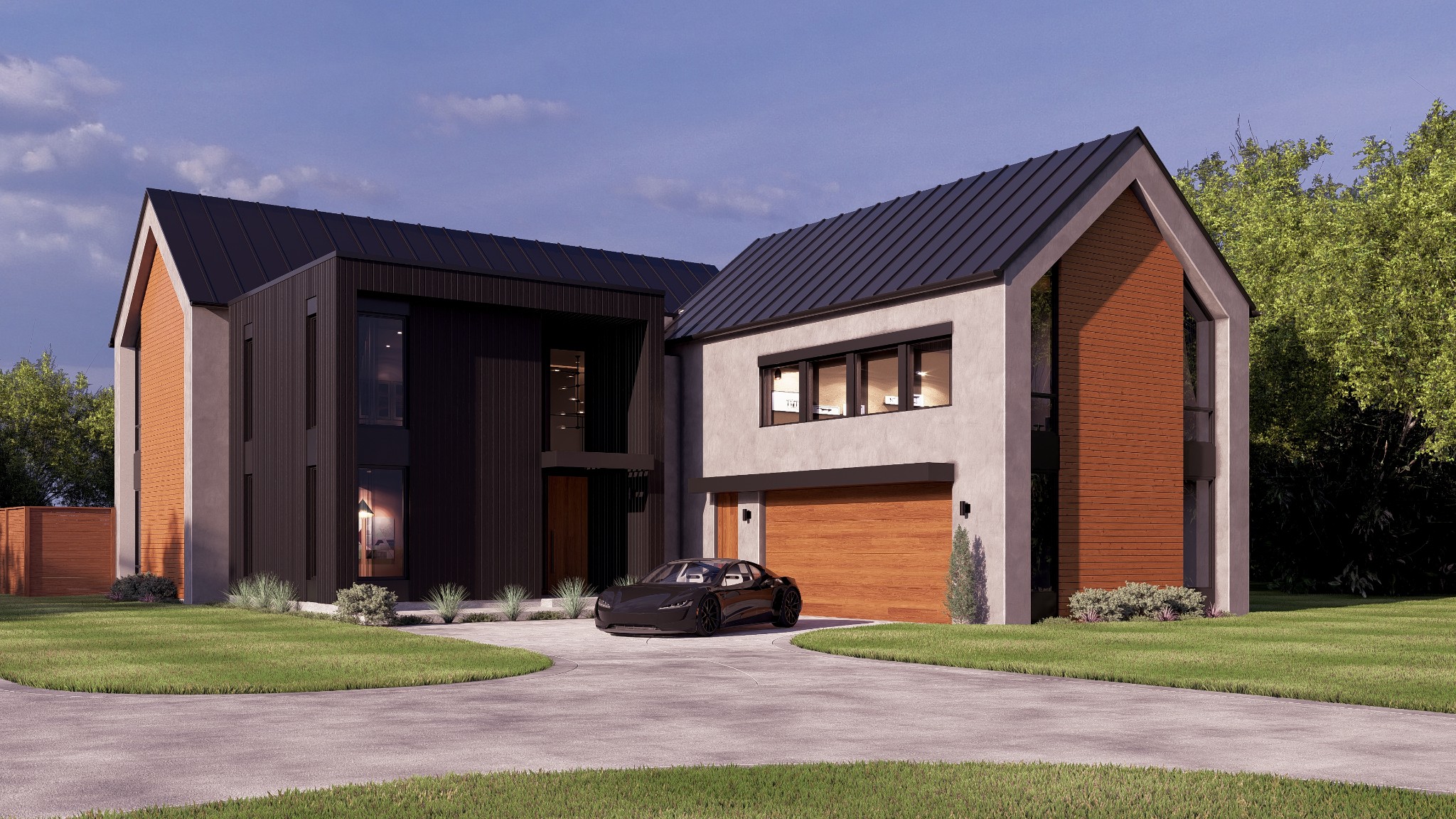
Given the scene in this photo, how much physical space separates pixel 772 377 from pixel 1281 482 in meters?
16.4

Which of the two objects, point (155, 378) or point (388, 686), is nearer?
point (388, 686)

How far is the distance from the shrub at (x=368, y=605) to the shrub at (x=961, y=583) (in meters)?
9.36

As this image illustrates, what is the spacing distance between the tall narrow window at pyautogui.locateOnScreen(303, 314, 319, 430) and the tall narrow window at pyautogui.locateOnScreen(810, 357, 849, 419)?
9671mm

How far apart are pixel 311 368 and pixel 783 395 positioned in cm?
940

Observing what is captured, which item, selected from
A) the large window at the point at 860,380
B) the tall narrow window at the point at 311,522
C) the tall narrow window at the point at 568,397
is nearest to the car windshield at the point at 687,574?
the large window at the point at 860,380

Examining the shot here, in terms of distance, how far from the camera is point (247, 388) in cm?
3028

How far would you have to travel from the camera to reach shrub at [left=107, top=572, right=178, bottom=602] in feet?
104

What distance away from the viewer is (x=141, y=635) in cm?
1961

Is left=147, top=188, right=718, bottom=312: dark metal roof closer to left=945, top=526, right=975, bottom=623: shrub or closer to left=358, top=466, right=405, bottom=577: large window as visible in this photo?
left=358, top=466, right=405, bottom=577: large window

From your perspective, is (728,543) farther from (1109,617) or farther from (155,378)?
(155,378)

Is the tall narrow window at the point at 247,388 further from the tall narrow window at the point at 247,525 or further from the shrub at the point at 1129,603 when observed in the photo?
the shrub at the point at 1129,603

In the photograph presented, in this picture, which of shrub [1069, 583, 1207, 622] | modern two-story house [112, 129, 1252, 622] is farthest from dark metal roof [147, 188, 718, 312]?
shrub [1069, 583, 1207, 622]

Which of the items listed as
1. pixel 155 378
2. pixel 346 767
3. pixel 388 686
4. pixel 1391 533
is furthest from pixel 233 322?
pixel 1391 533

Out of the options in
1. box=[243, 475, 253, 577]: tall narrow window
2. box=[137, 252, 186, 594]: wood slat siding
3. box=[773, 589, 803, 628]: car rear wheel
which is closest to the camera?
box=[773, 589, 803, 628]: car rear wheel
